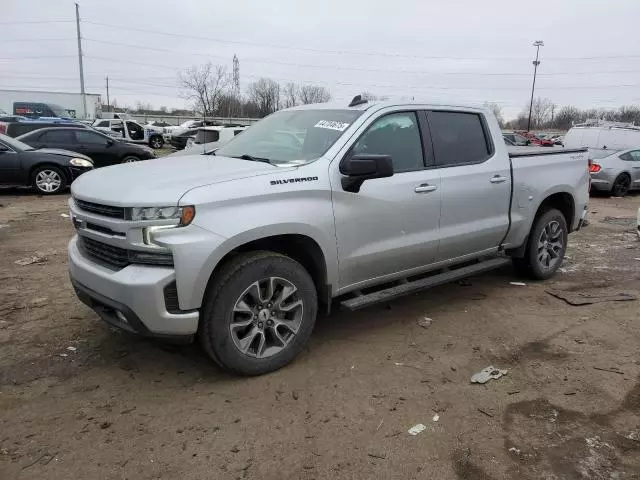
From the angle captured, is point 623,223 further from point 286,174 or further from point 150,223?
point 150,223

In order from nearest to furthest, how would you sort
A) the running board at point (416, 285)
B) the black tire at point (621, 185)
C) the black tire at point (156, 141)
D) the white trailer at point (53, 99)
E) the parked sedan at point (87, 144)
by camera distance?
the running board at point (416, 285) < the parked sedan at point (87, 144) < the black tire at point (621, 185) < the black tire at point (156, 141) < the white trailer at point (53, 99)

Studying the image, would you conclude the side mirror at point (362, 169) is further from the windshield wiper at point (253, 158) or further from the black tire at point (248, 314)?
the black tire at point (248, 314)

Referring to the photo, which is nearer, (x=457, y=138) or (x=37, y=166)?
(x=457, y=138)

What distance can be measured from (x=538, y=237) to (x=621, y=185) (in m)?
11.5

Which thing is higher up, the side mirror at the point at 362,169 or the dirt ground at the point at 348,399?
the side mirror at the point at 362,169

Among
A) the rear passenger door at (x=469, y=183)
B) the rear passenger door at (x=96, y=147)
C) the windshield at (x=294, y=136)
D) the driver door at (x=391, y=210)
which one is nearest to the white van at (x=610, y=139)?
the rear passenger door at (x=469, y=183)

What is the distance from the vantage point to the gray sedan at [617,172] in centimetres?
1501

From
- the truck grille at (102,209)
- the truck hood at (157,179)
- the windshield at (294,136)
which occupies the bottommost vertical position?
the truck grille at (102,209)

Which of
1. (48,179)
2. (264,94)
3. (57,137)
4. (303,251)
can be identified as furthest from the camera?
(264,94)

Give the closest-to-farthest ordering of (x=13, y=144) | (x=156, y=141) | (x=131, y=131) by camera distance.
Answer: (x=13, y=144) → (x=131, y=131) → (x=156, y=141)

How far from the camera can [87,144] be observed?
1480 cm

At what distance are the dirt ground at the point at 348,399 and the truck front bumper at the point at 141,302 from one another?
1.61ft

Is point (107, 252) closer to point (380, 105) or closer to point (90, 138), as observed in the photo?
point (380, 105)

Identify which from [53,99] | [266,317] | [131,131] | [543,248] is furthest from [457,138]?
[53,99]
